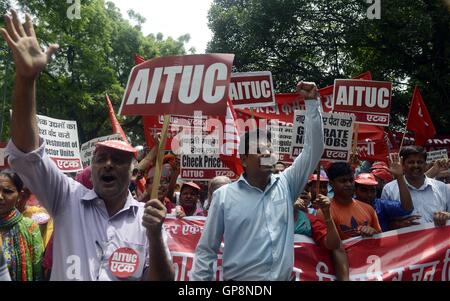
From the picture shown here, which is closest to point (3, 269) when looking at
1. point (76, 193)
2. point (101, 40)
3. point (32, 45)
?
point (76, 193)

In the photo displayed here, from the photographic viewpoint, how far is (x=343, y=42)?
19.2 meters

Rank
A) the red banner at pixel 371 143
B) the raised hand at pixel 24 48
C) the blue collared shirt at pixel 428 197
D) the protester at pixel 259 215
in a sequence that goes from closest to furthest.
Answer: the raised hand at pixel 24 48, the protester at pixel 259 215, the blue collared shirt at pixel 428 197, the red banner at pixel 371 143

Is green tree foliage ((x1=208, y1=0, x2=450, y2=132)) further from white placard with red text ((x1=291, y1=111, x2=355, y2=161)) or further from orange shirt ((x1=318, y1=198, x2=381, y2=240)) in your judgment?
orange shirt ((x1=318, y1=198, x2=381, y2=240))

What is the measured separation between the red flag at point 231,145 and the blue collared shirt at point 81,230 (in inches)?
134

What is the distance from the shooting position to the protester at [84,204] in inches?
91.7

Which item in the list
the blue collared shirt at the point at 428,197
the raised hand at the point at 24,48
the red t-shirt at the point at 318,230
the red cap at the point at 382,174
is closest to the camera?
the raised hand at the point at 24,48

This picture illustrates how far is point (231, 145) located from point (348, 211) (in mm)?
2105

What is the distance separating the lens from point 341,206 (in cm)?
429

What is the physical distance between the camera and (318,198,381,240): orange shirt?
4.24m

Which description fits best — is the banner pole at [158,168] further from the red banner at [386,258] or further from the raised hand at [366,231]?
the raised hand at [366,231]

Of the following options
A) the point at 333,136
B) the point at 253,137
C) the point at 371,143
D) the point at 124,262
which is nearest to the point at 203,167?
the point at 333,136

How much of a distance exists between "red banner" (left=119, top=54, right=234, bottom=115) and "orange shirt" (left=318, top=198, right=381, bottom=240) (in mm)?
1651

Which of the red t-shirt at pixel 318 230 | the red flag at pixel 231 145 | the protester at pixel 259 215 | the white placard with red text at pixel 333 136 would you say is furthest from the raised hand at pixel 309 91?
the red flag at pixel 231 145
